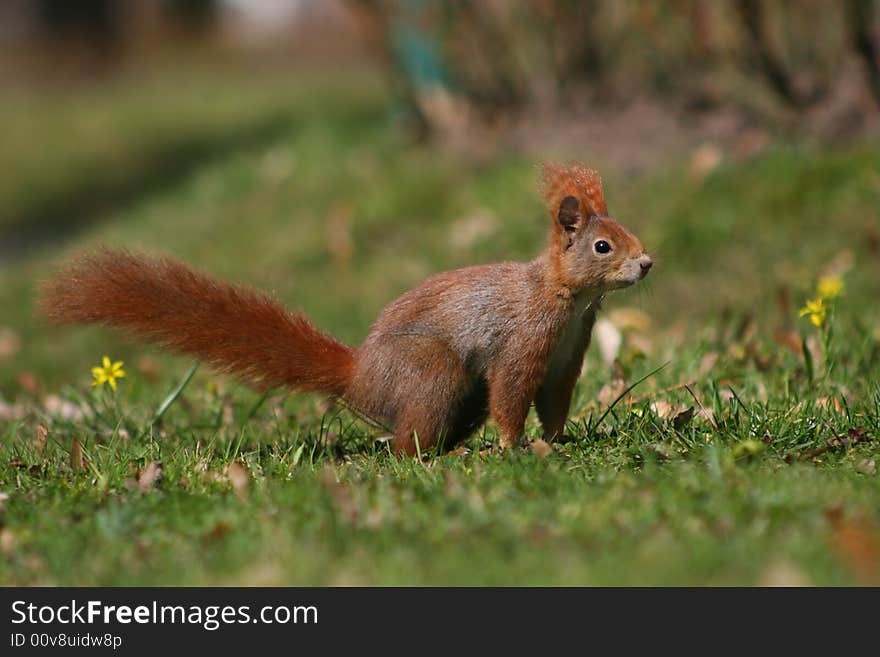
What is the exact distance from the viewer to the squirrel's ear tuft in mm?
3410

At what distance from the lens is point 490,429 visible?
12.7ft

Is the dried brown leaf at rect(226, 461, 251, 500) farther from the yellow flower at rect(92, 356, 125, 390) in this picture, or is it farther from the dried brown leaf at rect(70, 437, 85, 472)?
the yellow flower at rect(92, 356, 125, 390)

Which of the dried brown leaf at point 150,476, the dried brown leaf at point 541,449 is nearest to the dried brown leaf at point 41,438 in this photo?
the dried brown leaf at point 150,476

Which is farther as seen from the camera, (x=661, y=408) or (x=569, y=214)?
(x=661, y=408)

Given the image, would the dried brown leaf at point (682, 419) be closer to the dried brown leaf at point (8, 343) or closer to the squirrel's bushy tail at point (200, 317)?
the squirrel's bushy tail at point (200, 317)

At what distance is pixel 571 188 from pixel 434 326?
1.79 ft

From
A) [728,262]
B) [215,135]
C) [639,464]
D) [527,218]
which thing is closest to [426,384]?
[639,464]

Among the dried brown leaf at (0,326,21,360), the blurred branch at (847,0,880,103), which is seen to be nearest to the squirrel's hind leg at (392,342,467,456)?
the blurred branch at (847,0,880,103)

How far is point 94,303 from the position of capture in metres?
3.40

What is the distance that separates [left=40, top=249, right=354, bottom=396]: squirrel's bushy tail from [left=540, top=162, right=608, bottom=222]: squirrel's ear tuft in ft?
2.47

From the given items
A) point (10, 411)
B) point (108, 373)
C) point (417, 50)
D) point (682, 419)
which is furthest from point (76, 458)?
point (417, 50)

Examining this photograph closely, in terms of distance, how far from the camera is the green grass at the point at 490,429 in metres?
2.55

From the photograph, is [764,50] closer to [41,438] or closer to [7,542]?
[41,438]
